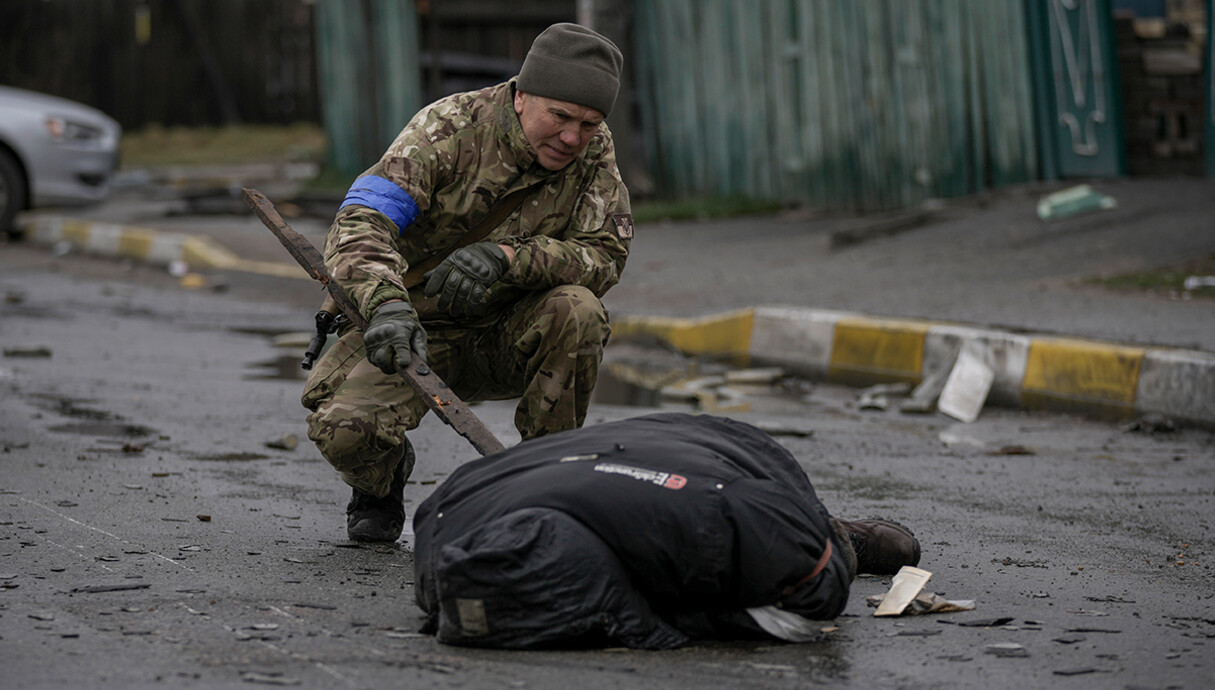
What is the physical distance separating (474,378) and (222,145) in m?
18.3

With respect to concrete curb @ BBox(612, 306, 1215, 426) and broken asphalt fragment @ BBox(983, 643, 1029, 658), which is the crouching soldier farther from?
concrete curb @ BBox(612, 306, 1215, 426)

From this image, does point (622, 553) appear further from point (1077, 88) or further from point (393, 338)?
point (1077, 88)

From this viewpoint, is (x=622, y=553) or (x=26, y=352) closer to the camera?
(x=622, y=553)

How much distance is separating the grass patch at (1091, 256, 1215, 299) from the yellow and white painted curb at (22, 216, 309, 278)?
17.1 feet

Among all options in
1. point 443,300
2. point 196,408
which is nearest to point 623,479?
point 443,300

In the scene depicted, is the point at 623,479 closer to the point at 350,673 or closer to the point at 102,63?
the point at 350,673

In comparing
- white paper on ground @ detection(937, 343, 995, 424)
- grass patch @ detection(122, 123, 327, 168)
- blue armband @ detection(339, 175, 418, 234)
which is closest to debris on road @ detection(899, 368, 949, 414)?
white paper on ground @ detection(937, 343, 995, 424)

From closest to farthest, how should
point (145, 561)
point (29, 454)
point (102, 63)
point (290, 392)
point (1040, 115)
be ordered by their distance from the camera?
point (145, 561) < point (29, 454) < point (290, 392) < point (1040, 115) < point (102, 63)

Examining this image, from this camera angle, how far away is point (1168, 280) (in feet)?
22.6

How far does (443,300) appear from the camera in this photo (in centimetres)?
342

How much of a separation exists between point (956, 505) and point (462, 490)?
1766mm

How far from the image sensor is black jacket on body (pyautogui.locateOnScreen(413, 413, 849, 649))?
2531mm

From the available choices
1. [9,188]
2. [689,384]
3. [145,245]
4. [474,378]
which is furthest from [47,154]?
[474,378]

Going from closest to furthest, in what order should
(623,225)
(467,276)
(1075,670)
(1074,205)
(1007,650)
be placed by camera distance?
1. (1075,670)
2. (1007,650)
3. (467,276)
4. (623,225)
5. (1074,205)
